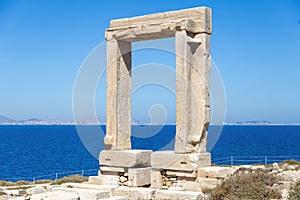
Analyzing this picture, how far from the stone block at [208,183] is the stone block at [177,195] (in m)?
1.02

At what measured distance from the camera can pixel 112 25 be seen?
1354 cm

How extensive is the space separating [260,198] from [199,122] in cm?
340

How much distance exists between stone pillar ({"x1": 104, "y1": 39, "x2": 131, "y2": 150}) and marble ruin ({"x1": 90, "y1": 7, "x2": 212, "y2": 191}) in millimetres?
379

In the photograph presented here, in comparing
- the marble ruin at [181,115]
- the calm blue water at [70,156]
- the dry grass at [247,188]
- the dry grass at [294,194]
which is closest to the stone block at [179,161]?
the marble ruin at [181,115]

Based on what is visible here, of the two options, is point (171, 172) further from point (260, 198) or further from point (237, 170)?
point (260, 198)

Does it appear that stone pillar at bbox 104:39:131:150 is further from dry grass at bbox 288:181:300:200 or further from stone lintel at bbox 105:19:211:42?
dry grass at bbox 288:181:300:200

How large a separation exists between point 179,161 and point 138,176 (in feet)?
4.16

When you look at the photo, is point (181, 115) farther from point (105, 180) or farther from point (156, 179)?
point (105, 180)

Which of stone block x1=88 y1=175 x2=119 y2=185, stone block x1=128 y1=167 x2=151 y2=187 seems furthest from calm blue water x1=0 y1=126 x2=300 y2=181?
stone block x1=128 y1=167 x2=151 y2=187

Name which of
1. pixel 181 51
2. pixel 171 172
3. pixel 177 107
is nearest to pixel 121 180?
pixel 171 172

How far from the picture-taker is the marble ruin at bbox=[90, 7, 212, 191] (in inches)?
464

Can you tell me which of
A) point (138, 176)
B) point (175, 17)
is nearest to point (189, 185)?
point (138, 176)

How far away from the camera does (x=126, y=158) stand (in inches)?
491

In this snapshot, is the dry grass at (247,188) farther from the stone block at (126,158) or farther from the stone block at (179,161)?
the stone block at (126,158)
